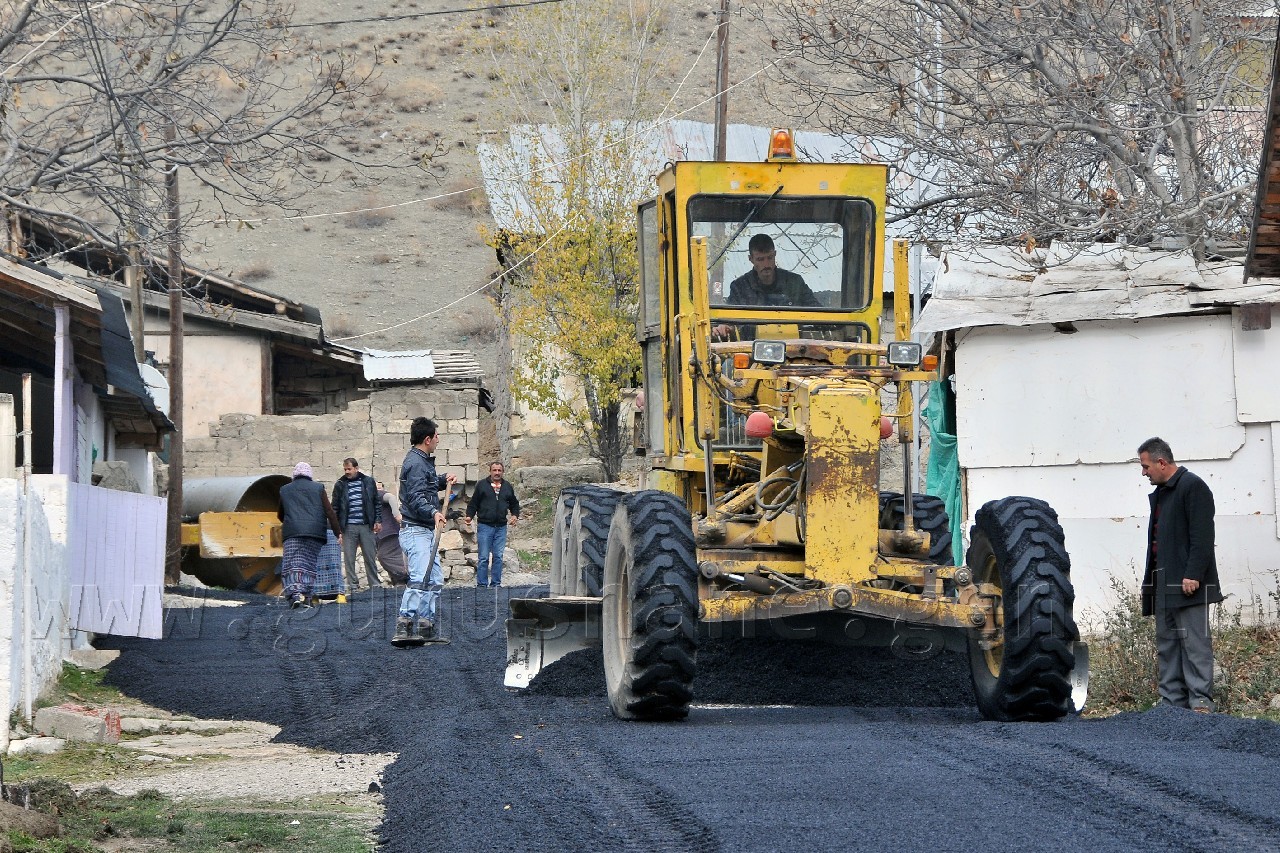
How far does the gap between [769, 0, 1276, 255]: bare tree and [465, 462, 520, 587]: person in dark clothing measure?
7.16 metres

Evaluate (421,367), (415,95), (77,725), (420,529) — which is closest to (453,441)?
(421,367)

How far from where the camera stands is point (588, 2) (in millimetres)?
34750

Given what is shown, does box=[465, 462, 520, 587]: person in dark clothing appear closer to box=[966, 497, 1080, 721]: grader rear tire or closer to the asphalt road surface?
the asphalt road surface

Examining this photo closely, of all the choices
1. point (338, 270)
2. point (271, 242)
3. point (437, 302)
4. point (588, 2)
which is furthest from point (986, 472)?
point (271, 242)

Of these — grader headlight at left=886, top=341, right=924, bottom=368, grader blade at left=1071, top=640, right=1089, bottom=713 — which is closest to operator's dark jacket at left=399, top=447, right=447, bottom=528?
grader headlight at left=886, top=341, right=924, bottom=368

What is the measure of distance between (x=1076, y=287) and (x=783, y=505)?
6.24 meters

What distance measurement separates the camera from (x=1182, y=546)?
30.3ft

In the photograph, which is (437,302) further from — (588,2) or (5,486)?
(5,486)

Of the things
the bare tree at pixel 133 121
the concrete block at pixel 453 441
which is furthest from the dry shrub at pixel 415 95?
the bare tree at pixel 133 121

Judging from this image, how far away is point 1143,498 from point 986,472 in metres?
1.34

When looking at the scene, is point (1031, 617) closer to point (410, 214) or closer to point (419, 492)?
point (419, 492)

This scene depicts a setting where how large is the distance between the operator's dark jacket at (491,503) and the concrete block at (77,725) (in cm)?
1139

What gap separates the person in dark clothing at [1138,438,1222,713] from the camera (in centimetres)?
909

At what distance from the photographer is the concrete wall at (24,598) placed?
8.94 m
